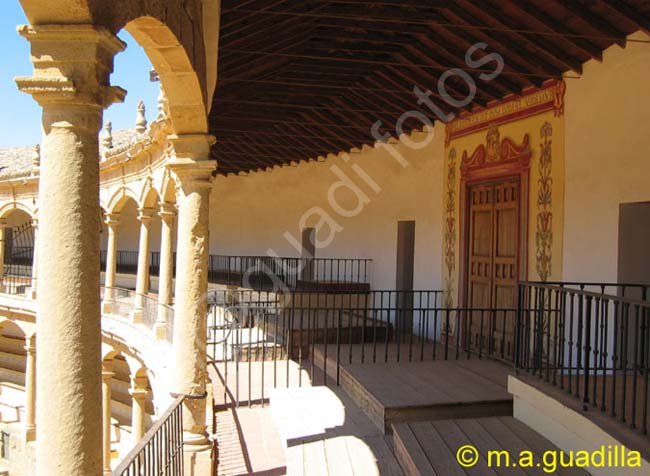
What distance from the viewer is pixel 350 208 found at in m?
15.3

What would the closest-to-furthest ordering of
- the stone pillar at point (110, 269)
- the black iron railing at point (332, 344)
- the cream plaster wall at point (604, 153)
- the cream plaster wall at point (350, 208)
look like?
the cream plaster wall at point (604, 153), the black iron railing at point (332, 344), the cream plaster wall at point (350, 208), the stone pillar at point (110, 269)

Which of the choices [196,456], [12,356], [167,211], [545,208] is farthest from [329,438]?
[12,356]

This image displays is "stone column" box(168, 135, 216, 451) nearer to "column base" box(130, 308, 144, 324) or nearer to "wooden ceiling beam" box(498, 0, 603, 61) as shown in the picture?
"wooden ceiling beam" box(498, 0, 603, 61)

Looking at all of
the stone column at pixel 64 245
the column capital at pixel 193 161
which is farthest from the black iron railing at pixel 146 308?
the stone column at pixel 64 245

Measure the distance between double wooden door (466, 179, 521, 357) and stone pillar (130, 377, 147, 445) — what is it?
22.8ft

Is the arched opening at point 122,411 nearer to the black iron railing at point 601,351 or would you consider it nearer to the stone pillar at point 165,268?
the stone pillar at point 165,268

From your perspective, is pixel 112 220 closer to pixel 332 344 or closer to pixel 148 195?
pixel 148 195

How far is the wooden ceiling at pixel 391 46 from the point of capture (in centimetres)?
640

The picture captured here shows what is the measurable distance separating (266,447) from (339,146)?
9812 mm

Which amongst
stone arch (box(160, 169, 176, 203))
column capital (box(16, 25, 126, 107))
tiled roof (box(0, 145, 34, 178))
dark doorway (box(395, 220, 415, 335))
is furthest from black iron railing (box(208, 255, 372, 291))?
tiled roof (box(0, 145, 34, 178))

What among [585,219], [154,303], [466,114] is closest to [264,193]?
[154,303]

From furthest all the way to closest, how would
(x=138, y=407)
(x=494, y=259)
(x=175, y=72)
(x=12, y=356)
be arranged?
(x=12, y=356) < (x=138, y=407) < (x=494, y=259) < (x=175, y=72)

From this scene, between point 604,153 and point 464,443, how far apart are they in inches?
157

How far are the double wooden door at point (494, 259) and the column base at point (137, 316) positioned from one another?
725 cm
